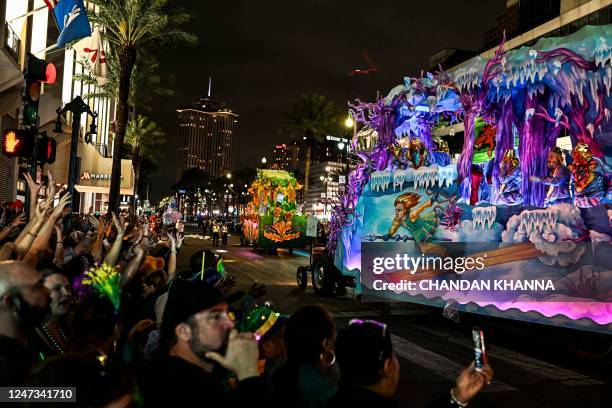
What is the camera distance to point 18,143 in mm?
8258

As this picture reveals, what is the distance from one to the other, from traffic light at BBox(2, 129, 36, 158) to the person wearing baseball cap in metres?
7.10

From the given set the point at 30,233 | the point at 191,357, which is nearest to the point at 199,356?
the point at 191,357

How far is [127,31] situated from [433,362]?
22.2 meters

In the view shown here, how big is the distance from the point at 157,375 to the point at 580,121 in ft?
26.6

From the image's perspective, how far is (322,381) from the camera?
8.94 feet

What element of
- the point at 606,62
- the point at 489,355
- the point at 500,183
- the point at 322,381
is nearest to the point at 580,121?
the point at 606,62

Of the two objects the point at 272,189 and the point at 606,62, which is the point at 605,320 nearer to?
the point at 606,62

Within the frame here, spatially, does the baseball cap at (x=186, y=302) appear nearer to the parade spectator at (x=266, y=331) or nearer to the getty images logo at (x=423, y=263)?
the parade spectator at (x=266, y=331)

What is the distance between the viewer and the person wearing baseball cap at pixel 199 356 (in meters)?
2.29

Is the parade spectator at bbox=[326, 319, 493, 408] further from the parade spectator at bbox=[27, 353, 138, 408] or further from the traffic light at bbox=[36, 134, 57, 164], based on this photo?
the traffic light at bbox=[36, 134, 57, 164]

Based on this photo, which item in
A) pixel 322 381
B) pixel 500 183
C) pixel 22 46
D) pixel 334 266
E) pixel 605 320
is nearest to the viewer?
pixel 322 381

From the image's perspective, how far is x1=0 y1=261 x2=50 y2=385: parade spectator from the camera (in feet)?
8.76

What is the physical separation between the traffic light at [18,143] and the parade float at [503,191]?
7.16 metres

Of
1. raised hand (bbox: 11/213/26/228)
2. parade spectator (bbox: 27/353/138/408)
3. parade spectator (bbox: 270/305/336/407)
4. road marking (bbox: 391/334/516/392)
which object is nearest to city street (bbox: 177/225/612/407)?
road marking (bbox: 391/334/516/392)
